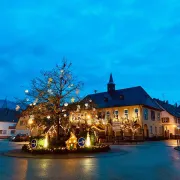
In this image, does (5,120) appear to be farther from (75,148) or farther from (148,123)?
(75,148)

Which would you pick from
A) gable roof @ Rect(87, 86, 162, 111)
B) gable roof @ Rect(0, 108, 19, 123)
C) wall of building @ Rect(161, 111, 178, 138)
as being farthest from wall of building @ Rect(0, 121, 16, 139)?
wall of building @ Rect(161, 111, 178, 138)

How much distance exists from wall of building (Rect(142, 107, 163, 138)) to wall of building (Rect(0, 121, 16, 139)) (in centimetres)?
4036

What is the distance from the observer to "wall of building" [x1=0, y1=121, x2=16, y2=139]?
6878 cm

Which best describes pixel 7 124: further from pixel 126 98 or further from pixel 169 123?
pixel 169 123

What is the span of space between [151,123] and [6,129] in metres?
41.5

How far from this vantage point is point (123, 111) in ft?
168

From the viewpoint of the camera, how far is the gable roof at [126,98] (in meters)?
50.9

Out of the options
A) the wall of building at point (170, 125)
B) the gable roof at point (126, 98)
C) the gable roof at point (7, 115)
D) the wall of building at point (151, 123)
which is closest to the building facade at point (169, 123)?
the wall of building at point (170, 125)

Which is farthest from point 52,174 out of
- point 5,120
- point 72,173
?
point 5,120

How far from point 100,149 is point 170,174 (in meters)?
10.5

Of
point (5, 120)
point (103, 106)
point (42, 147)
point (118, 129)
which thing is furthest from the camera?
point (5, 120)

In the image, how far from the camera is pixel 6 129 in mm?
70000

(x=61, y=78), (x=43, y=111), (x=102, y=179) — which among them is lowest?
(x=102, y=179)

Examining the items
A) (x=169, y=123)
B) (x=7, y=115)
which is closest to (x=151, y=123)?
(x=169, y=123)
